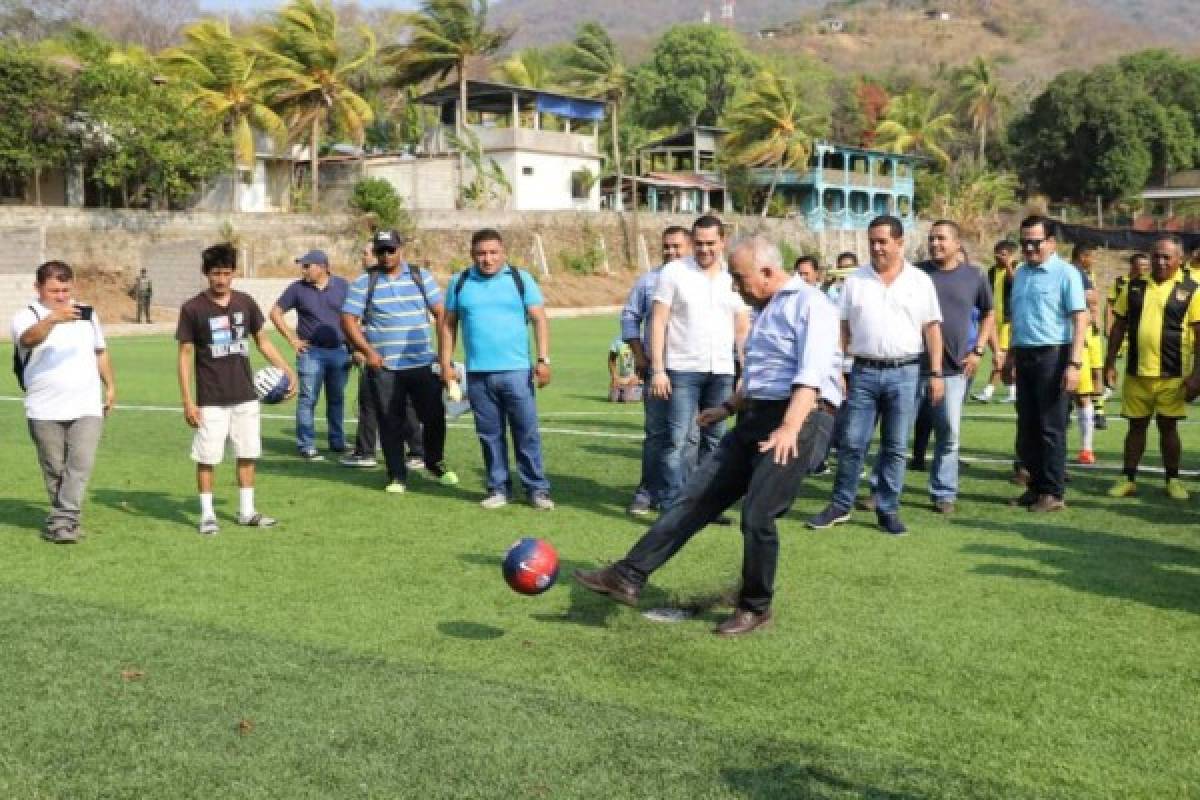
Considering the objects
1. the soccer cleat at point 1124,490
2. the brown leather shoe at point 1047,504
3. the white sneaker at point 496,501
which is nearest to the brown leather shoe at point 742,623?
the white sneaker at point 496,501

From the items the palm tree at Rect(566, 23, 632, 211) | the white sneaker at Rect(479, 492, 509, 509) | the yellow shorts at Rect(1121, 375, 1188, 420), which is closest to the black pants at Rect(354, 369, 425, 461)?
the white sneaker at Rect(479, 492, 509, 509)

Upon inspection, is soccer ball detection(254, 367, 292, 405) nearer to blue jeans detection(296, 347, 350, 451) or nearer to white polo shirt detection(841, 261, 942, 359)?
blue jeans detection(296, 347, 350, 451)

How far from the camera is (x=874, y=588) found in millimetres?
7039

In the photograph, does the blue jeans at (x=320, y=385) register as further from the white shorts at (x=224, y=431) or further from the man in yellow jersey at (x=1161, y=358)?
the man in yellow jersey at (x=1161, y=358)

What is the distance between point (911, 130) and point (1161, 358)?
76.1m

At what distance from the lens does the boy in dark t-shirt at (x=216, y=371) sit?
27.4 feet

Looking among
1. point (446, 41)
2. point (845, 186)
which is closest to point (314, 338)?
point (446, 41)

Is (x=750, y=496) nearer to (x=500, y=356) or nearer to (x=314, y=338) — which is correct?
(x=500, y=356)

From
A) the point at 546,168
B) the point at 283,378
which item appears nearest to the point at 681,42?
the point at 546,168

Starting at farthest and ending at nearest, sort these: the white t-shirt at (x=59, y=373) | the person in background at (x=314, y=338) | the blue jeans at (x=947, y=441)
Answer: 1. the person in background at (x=314, y=338)
2. the blue jeans at (x=947, y=441)
3. the white t-shirt at (x=59, y=373)

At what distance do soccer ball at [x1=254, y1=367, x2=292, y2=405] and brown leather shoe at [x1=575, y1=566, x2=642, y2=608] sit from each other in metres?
5.55

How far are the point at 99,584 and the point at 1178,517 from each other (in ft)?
23.7

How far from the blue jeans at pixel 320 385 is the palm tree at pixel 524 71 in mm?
50512

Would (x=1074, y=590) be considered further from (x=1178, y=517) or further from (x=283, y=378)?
(x=283, y=378)
